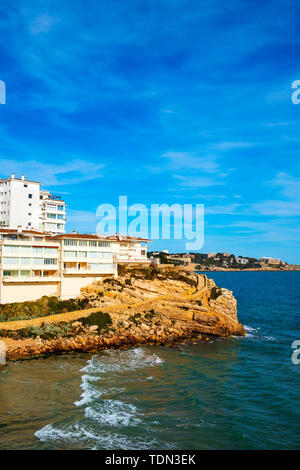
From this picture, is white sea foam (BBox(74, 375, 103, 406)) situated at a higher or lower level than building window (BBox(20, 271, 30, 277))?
lower

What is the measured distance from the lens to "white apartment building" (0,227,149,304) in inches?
2062

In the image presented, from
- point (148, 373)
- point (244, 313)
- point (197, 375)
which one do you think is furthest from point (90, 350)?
point (244, 313)

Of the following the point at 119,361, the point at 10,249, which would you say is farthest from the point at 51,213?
the point at 119,361

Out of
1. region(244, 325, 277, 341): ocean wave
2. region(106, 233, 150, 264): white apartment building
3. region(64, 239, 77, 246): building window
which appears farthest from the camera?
region(106, 233, 150, 264): white apartment building

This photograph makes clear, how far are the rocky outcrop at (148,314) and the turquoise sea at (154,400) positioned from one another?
277 cm

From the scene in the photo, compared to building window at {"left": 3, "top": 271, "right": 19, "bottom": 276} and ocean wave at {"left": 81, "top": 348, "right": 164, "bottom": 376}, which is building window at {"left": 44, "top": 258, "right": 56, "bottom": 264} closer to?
building window at {"left": 3, "top": 271, "right": 19, "bottom": 276}

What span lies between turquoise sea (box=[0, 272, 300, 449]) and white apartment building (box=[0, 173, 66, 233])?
47691 mm

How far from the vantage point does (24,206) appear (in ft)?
267

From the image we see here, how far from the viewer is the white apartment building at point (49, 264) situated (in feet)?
172
